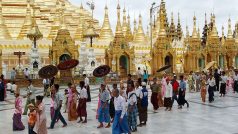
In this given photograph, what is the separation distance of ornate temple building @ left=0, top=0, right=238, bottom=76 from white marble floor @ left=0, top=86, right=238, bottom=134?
1656 centimetres

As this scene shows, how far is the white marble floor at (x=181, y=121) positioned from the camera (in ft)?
40.1

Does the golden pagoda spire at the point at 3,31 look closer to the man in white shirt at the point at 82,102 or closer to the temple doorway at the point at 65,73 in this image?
the temple doorway at the point at 65,73

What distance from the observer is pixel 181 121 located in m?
13.8

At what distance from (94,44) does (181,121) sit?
24344 millimetres

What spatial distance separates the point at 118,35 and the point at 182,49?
32.2 feet

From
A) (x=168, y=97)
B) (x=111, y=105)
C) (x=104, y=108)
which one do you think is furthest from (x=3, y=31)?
(x=104, y=108)

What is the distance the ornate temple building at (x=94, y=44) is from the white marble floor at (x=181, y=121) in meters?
16.6

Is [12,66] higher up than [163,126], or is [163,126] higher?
[12,66]

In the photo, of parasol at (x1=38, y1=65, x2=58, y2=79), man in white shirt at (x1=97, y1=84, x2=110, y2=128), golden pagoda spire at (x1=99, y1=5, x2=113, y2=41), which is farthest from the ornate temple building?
man in white shirt at (x1=97, y1=84, x2=110, y2=128)

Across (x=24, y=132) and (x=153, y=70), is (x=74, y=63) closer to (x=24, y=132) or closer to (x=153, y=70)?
(x=24, y=132)

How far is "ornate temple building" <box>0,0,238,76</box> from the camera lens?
34562 mm

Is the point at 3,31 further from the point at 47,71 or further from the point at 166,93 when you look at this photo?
the point at 166,93

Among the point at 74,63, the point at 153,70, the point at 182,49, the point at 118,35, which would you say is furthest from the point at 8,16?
the point at 74,63

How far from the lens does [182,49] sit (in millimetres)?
44219
